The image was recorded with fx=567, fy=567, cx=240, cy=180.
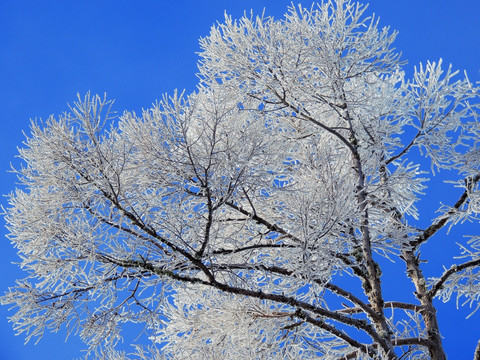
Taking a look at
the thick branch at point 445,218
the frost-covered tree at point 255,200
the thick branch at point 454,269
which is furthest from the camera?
the thick branch at point 454,269

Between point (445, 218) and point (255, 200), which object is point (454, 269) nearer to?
point (445, 218)

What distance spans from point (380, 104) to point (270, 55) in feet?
4.27

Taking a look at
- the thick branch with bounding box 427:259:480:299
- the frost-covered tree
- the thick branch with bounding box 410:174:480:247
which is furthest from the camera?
the thick branch with bounding box 427:259:480:299

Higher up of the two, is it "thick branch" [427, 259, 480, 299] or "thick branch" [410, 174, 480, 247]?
"thick branch" [410, 174, 480, 247]

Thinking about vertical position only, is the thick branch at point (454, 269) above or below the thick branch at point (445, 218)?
below

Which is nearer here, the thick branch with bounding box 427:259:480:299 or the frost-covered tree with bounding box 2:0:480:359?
the frost-covered tree with bounding box 2:0:480:359

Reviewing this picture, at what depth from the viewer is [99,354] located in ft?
12.8

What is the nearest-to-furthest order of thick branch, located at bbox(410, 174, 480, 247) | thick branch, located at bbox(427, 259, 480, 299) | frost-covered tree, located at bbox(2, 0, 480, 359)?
frost-covered tree, located at bbox(2, 0, 480, 359) → thick branch, located at bbox(410, 174, 480, 247) → thick branch, located at bbox(427, 259, 480, 299)

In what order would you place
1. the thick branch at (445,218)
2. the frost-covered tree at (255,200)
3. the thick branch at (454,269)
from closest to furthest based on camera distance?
the frost-covered tree at (255,200) < the thick branch at (445,218) < the thick branch at (454,269)

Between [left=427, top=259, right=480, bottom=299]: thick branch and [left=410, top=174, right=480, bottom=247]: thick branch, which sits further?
[left=427, top=259, right=480, bottom=299]: thick branch

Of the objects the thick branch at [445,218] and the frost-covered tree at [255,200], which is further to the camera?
the thick branch at [445,218]

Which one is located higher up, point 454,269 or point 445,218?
point 445,218

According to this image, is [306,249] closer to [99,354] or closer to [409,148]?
[99,354]

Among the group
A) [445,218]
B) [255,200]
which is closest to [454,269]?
[445,218]
